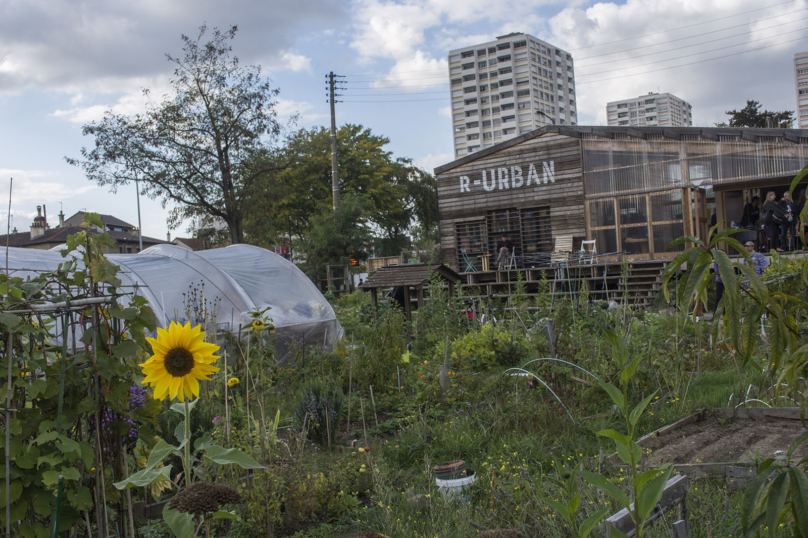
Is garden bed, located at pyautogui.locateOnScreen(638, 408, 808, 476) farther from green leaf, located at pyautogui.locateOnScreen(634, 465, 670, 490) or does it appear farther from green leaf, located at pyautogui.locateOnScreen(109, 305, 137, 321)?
green leaf, located at pyautogui.locateOnScreen(109, 305, 137, 321)

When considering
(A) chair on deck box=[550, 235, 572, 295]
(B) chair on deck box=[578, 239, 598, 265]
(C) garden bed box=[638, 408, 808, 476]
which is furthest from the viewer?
(A) chair on deck box=[550, 235, 572, 295]

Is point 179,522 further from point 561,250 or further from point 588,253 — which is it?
point 561,250

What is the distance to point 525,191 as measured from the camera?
19.6 metres

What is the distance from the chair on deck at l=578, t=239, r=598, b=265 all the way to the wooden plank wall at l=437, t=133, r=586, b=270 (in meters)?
0.37

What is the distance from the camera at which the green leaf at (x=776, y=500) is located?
1.14m

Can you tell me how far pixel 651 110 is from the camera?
151m

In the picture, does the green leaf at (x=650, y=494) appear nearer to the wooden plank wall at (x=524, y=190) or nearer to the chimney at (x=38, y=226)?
the wooden plank wall at (x=524, y=190)

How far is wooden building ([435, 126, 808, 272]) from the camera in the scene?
606 inches

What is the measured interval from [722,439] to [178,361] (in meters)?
3.76

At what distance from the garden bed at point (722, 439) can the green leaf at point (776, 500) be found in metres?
2.45

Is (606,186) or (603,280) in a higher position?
(606,186)

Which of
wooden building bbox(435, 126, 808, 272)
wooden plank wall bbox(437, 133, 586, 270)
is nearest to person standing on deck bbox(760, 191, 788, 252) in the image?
wooden building bbox(435, 126, 808, 272)

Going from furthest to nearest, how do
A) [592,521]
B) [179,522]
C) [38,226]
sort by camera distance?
[38,226]
[179,522]
[592,521]

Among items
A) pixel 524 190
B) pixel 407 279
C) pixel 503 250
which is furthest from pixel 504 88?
pixel 407 279
